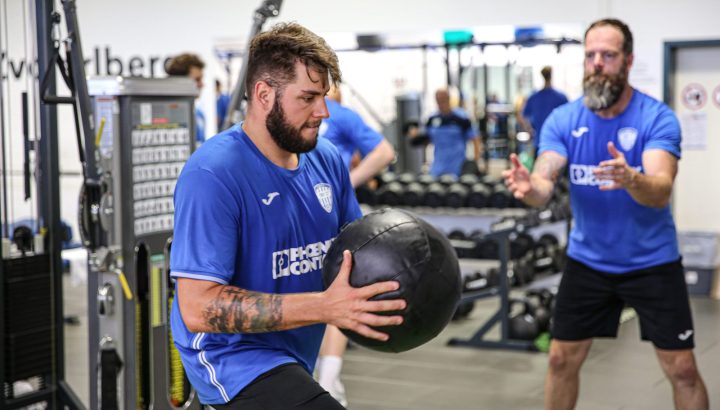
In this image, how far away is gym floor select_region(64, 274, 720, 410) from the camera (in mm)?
4676

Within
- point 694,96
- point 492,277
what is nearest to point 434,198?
point 492,277

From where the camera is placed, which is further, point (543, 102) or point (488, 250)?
point (543, 102)

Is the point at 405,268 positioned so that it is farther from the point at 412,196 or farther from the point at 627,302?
the point at 412,196

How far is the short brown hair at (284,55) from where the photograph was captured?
213 cm

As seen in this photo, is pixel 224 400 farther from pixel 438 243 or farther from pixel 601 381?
pixel 601 381

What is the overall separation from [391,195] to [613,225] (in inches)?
179

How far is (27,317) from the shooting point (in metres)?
3.87

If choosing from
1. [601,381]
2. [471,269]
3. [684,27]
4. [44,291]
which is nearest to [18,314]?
[44,291]

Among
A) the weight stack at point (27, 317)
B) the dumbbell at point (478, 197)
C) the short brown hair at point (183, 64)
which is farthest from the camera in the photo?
the dumbbell at point (478, 197)

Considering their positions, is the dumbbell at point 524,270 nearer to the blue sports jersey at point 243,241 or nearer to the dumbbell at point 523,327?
the dumbbell at point 523,327

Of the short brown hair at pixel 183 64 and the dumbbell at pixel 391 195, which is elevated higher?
the short brown hair at pixel 183 64

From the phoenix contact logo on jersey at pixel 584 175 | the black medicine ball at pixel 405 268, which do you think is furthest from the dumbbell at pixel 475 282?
the black medicine ball at pixel 405 268

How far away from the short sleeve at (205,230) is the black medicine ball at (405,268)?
0.22m

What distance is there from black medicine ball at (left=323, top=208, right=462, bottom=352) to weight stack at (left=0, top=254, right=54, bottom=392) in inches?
85.6
